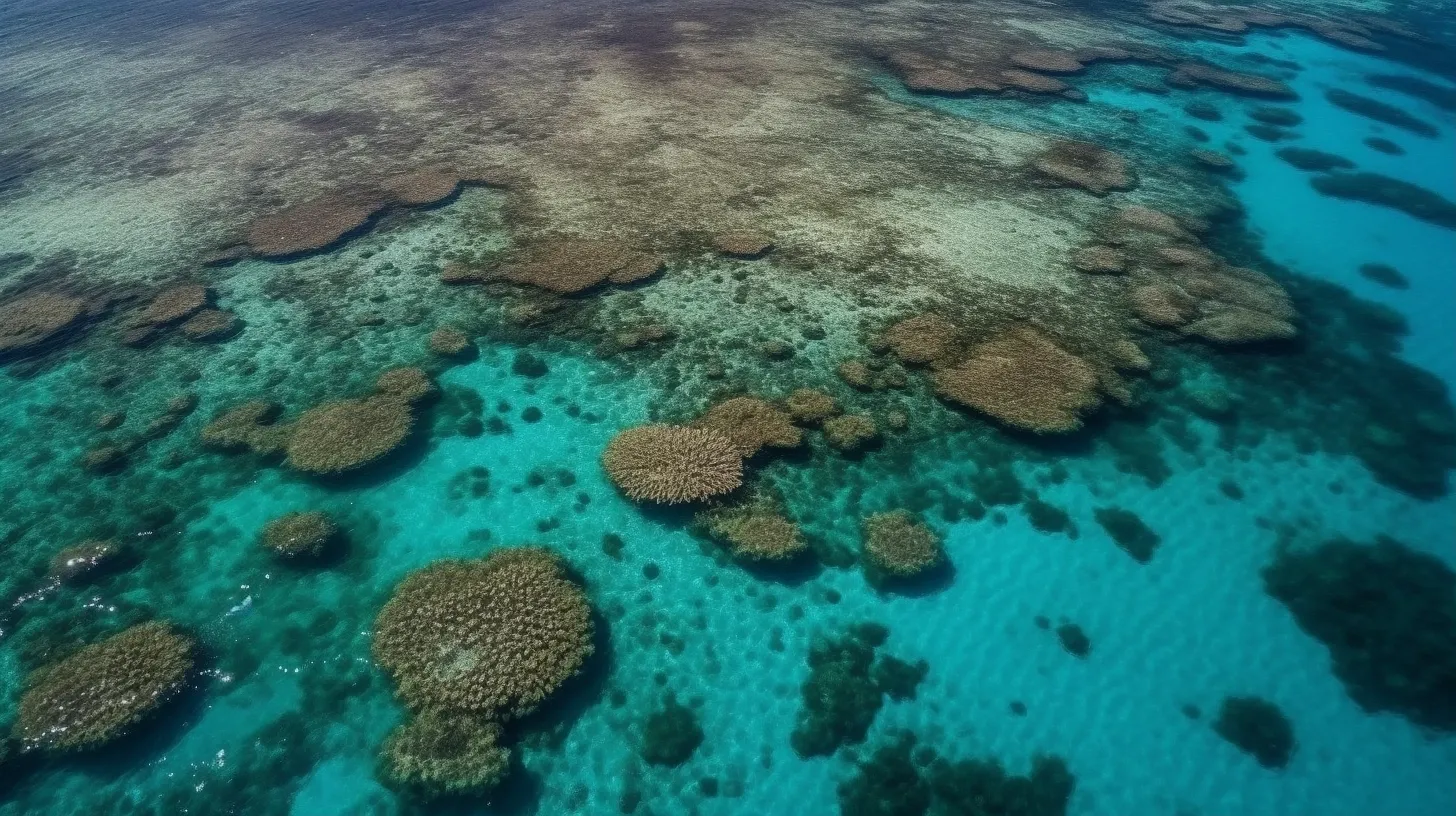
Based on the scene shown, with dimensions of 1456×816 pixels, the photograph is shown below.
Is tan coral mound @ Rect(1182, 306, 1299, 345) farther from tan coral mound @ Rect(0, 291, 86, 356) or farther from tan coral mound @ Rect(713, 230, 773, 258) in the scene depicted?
tan coral mound @ Rect(0, 291, 86, 356)

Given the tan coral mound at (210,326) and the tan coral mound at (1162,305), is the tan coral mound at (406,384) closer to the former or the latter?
the tan coral mound at (210,326)

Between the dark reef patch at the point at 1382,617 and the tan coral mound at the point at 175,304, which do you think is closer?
the dark reef patch at the point at 1382,617

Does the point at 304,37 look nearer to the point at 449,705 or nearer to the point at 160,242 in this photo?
the point at 160,242

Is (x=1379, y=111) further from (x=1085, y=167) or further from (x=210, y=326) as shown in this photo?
(x=210, y=326)

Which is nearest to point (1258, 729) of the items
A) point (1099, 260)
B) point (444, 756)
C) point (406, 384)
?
point (444, 756)

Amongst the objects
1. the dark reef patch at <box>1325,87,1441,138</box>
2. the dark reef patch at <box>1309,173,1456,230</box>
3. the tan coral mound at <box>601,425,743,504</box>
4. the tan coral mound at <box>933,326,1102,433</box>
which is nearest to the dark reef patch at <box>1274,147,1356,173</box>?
the dark reef patch at <box>1309,173,1456,230</box>

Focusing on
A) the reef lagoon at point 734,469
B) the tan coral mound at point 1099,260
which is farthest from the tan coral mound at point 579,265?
the tan coral mound at point 1099,260

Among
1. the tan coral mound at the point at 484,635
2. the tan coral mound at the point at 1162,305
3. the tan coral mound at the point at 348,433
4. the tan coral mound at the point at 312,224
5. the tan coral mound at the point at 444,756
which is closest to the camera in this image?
the tan coral mound at the point at 444,756
